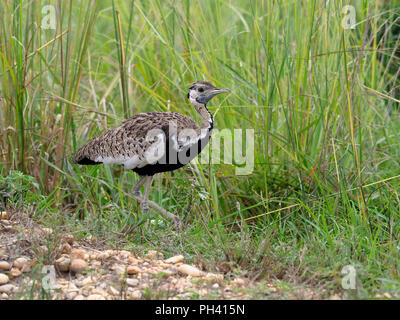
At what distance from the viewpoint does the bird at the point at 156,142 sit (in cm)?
377

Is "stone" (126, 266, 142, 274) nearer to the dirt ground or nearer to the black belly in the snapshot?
the dirt ground

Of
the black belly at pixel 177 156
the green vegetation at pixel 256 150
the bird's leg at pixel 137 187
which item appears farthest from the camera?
the bird's leg at pixel 137 187

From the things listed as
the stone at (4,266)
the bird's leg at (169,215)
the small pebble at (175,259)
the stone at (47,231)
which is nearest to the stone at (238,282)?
the small pebble at (175,259)

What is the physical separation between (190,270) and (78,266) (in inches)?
21.2

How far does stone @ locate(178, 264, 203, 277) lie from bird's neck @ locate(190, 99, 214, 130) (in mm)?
1197

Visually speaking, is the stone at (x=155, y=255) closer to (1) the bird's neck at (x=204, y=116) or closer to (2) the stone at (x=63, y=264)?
(2) the stone at (x=63, y=264)

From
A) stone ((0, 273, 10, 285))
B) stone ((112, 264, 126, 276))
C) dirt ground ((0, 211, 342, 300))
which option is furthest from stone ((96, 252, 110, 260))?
stone ((0, 273, 10, 285))

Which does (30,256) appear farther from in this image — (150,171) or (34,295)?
(150,171)

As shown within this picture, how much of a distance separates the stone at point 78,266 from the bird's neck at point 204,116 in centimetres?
135

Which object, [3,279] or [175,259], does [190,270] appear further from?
[3,279]

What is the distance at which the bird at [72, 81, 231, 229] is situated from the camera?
3.77 m

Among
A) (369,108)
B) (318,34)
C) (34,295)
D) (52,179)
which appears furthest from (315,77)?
(34,295)

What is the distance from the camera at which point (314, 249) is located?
10.3 ft

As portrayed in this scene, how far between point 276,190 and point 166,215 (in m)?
0.78
